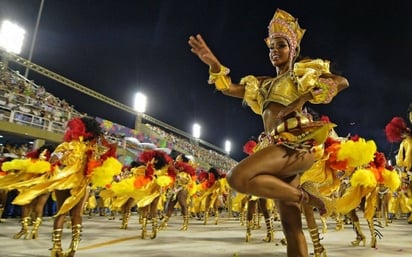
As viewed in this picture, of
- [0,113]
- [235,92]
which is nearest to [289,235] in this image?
[235,92]

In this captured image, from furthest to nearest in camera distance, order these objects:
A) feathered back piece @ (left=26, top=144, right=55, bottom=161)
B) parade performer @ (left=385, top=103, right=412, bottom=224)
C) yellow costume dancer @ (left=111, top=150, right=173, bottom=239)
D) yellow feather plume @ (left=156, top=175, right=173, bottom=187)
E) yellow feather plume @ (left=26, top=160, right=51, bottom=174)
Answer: yellow feather plume @ (left=156, top=175, right=173, bottom=187) → yellow costume dancer @ (left=111, top=150, right=173, bottom=239) → feathered back piece @ (left=26, top=144, right=55, bottom=161) → yellow feather plume @ (left=26, top=160, right=51, bottom=174) → parade performer @ (left=385, top=103, right=412, bottom=224)

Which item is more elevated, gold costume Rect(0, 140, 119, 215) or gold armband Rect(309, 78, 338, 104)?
gold armband Rect(309, 78, 338, 104)

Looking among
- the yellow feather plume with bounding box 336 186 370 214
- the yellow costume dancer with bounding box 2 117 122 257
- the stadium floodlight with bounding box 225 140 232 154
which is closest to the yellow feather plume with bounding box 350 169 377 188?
the yellow feather plume with bounding box 336 186 370 214

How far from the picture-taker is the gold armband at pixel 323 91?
2469 millimetres

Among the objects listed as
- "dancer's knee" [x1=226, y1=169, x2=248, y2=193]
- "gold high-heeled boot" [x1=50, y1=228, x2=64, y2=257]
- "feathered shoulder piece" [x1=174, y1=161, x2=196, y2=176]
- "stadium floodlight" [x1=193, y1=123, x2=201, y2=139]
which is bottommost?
"gold high-heeled boot" [x1=50, y1=228, x2=64, y2=257]

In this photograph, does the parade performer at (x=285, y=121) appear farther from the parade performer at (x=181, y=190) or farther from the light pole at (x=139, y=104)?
the light pole at (x=139, y=104)

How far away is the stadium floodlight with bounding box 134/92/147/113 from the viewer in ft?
112

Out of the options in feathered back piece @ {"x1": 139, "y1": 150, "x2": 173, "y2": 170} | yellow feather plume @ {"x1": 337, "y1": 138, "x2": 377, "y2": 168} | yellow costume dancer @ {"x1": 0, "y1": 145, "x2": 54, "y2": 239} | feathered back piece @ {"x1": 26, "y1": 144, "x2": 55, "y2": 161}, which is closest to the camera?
yellow feather plume @ {"x1": 337, "y1": 138, "x2": 377, "y2": 168}

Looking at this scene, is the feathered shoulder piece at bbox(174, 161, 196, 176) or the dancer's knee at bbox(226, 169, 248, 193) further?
the feathered shoulder piece at bbox(174, 161, 196, 176)

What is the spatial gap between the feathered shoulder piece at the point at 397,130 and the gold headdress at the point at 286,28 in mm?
3132

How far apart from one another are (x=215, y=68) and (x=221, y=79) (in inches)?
4.3

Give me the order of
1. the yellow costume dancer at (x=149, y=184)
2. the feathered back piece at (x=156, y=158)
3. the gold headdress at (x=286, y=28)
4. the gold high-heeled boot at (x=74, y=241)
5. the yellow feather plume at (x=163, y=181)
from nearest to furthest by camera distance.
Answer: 1. the gold headdress at (x=286, y=28)
2. the gold high-heeled boot at (x=74, y=241)
3. the yellow costume dancer at (x=149, y=184)
4. the yellow feather plume at (x=163, y=181)
5. the feathered back piece at (x=156, y=158)

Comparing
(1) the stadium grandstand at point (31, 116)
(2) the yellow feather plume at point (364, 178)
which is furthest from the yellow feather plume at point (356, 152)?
(1) the stadium grandstand at point (31, 116)

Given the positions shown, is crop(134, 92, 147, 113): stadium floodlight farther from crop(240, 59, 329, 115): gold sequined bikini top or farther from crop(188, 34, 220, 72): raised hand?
crop(240, 59, 329, 115): gold sequined bikini top
